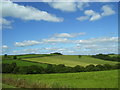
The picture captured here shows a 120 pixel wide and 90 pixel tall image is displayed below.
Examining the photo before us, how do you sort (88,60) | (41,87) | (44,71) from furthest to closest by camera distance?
(88,60), (44,71), (41,87)

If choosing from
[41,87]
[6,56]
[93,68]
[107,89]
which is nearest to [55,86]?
[41,87]

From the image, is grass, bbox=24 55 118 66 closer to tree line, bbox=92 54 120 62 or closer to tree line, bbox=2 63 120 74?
tree line, bbox=92 54 120 62

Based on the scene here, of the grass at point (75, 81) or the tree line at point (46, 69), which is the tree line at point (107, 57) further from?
the grass at point (75, 81)

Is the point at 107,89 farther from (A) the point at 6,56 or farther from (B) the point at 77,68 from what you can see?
(A) the point at 6,56

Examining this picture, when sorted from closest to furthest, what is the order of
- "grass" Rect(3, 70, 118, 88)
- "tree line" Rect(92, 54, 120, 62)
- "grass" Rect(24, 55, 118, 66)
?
"grass" Rect(3, 70, 118, 88), "grass" Rect(24, 55, 118, 66), "tree line" Rect(92, 54, 120, 62)

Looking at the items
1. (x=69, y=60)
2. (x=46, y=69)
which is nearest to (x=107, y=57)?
(x=69, y=60)

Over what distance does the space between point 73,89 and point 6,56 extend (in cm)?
3525

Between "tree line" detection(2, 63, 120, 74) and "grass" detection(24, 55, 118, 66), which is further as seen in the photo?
"grass" detection(24, 55, 118, 66)

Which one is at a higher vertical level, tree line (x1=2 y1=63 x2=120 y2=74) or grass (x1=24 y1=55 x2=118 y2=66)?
grass (x1=24 y1=55 x2=118 y2=66)

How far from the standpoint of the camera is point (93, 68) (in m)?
37.5

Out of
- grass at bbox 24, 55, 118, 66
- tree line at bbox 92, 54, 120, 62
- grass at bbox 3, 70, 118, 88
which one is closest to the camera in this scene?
grass at bbox 3, 70, 118, 88

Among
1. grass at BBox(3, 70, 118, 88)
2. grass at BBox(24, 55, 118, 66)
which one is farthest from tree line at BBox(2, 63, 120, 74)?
grass at BBox(3, 70, 118, 88)

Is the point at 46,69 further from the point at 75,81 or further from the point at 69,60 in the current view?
the point at 75,81

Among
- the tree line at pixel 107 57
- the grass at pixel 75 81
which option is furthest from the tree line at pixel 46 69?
the grass at pixel 75 81
